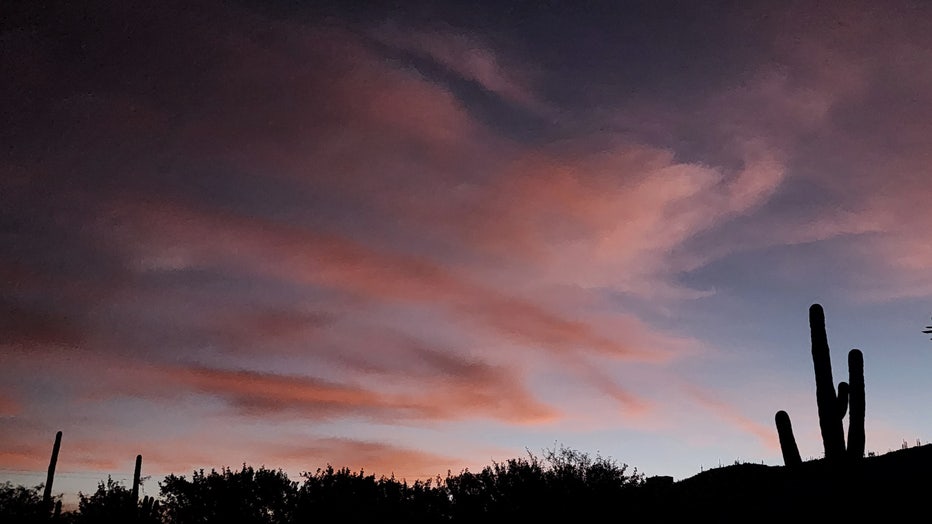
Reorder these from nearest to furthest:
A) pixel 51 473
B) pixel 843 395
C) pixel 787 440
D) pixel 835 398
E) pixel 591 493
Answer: pixel 835 398 → pixel 843 395 → pixel 787 440 → pixel 591 493 → pixel 51 473

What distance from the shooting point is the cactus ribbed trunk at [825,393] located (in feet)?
43.3

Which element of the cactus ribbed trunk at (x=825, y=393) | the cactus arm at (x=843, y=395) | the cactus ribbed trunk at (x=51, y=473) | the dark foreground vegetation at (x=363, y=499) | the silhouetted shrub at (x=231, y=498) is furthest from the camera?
the silhouetted shrub at (x=231, y=498)

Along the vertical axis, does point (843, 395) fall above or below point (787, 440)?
above

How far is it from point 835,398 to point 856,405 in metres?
0.61

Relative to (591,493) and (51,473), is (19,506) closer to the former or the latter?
(51,473)

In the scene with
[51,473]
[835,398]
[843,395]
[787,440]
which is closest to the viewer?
[835,398]

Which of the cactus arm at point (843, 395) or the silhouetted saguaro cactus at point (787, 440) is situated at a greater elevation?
the cactus arm at point (843, 395)

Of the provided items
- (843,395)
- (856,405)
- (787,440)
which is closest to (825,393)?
(856,405)

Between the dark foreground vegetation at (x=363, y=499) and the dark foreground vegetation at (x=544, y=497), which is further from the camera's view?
the dark foreground vegetation at (x=363, y=499)

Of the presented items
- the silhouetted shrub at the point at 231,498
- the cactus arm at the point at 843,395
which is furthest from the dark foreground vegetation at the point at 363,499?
the cactus arm at the point at 843,395

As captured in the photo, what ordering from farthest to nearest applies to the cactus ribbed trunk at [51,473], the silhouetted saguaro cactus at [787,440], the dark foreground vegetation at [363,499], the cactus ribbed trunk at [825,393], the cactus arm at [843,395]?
the cactus ribbed trunk at [51,473] < the dark foreground vegetation at [363,499] < the silhouetted saguaro cactus at [787,440] < the cactus arm at [843,395] < the cactus ribbed trunk at [825,393]

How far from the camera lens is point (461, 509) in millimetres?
37281

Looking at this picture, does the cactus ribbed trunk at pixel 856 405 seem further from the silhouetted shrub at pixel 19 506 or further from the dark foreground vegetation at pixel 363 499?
the silhouetted shrub at pixel 19 506

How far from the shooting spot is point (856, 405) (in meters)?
13.9
